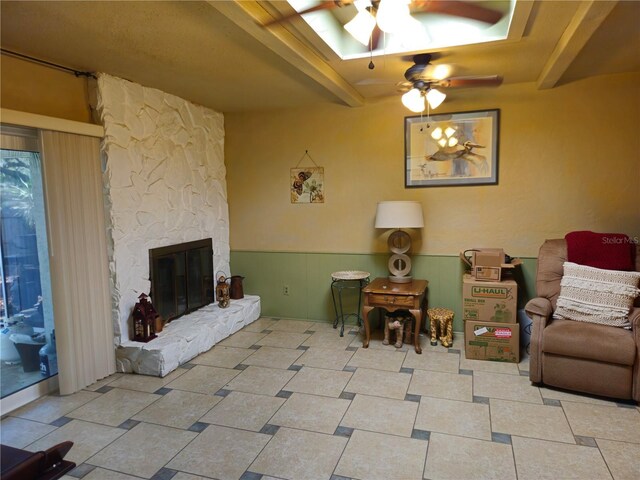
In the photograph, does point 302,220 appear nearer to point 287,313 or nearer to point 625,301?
point 287,313

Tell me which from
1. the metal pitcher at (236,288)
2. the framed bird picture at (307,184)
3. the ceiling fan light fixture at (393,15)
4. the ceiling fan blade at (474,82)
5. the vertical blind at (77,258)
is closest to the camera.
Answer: the ceiling fan light fixture at (393,15)

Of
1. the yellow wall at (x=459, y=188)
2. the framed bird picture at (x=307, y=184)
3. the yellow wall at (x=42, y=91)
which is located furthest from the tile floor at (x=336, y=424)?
the yellow wall at (x=42, y=91)

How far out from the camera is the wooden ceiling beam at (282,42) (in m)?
2.08

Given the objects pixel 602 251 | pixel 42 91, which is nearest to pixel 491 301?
pixel 602 251

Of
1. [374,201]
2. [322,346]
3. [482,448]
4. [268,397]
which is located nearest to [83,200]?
[268,397]

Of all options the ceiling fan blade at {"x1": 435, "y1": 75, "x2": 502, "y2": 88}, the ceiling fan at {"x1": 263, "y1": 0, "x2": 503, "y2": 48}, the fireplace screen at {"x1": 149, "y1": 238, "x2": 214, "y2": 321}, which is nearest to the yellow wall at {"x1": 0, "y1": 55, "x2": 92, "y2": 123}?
the fireplace screen at {"x1": 149, "y1": 238, "x2": 214, "y2": 321}

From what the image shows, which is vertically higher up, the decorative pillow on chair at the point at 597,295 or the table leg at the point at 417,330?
the decorative pillow on chair at the point at 597,295

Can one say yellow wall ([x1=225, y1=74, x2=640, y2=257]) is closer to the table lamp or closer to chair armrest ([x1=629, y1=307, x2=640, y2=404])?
the table lamp

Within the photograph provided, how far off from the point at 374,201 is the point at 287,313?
1667 mm

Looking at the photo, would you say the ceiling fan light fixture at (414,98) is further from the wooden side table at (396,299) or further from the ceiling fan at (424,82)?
the wooden side table at (396,299)

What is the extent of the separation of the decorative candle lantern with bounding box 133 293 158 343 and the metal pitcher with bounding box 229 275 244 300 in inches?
51.2

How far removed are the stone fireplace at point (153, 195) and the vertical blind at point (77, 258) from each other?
92 millimetres

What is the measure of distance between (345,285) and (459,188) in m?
1.53

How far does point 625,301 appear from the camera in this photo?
2.89m
